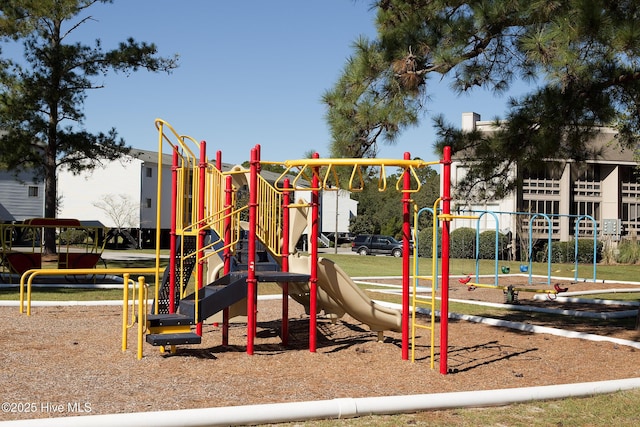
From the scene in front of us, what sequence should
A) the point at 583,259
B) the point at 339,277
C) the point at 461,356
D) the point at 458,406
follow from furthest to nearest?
the point at 583,259 → the point at 339,277 → the point at 461,356 → the point at 458,406

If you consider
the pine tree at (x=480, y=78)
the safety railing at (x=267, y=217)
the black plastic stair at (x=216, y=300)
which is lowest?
the black plastic stair at (x=216, y=300)

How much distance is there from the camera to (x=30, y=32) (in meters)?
26.6

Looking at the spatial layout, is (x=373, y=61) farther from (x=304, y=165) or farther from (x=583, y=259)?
(x=583, y=259)

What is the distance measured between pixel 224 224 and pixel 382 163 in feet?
9.25

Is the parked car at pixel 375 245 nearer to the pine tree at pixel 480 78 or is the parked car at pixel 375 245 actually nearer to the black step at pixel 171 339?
the pine tree at pixel 480 78

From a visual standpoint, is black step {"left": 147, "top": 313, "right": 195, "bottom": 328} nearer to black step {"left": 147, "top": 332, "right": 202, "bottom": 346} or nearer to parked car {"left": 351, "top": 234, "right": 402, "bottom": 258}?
black step {"left": 147, "top": 332, "right": 202, "bottom": 346}

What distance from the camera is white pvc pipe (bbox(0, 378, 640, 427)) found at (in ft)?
17.7

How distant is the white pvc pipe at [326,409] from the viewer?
17.7ft

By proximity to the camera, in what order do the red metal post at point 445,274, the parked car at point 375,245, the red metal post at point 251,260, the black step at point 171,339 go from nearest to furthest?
1. the red metal post at point 445,274
2. the black step at point 171,339
3. the red metal post at point 251,260
4. the parked car at point 375,245

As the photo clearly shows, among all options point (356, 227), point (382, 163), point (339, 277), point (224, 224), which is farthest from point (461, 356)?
point (356, 227)

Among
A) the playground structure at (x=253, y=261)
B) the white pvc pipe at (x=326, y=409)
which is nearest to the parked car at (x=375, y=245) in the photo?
the playground structure at (x=253, y=261)

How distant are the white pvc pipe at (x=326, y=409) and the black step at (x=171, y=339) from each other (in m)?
2.67

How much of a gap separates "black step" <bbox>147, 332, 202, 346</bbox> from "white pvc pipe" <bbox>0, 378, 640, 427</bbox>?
2.67 meters

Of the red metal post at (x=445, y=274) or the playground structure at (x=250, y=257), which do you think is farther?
the playground structure at (x=250, y=257)
